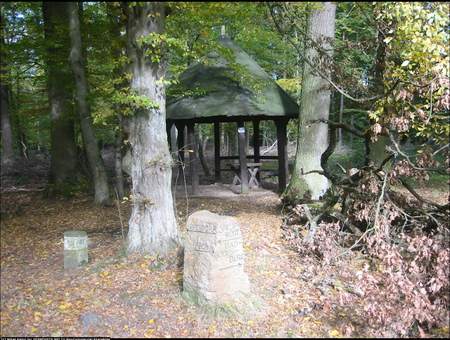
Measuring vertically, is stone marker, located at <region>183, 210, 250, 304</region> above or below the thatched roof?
below

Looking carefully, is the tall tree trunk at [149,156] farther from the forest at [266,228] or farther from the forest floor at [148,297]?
the forest floor at [148,297]

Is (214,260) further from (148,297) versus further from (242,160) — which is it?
(242,160)

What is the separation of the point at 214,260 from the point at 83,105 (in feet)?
20.7

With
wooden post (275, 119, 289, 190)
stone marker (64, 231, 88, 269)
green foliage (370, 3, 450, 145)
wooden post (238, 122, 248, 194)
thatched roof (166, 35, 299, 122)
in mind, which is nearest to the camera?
green foliage (370, 3, 450, 145)

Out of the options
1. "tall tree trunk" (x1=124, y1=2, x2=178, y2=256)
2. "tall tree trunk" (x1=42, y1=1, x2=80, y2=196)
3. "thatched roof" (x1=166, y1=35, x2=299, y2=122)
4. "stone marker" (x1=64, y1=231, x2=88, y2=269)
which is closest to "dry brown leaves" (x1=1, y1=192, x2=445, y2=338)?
"stone marker" (x1=64, y1=231, x2=88, y2=269)

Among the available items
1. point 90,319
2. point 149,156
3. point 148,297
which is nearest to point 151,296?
point 148,297

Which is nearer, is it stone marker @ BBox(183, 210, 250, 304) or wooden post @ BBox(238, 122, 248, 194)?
stone marker @ BBox(183, 210, 250, 304)

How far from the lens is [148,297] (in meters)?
4.65

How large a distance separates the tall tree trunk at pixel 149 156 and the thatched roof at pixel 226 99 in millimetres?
5099

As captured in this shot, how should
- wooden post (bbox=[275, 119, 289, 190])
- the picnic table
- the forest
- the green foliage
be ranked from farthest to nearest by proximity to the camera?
the picnic table, wooden post (bbox=[275, 119, 289, 190]), the green foliage, the forest

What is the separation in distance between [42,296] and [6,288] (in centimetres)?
58

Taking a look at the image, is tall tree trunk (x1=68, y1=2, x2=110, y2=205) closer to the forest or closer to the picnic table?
the forest

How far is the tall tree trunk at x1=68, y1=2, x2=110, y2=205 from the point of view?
8.33m

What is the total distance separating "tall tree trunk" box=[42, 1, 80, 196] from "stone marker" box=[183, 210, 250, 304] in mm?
7439
